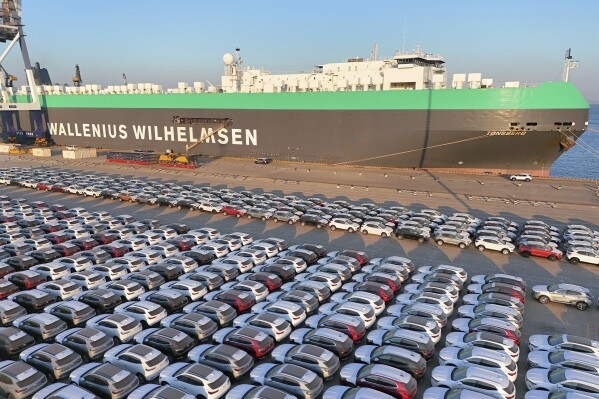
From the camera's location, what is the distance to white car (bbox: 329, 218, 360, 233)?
25016 millimetres

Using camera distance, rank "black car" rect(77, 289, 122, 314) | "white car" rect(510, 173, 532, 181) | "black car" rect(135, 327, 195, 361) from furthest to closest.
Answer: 1. "white car" rect(510, 173, 532, 181)
2. "black car" rect(77, 289, 122, 314)
3. "black car" rect(135, 327, 195, 361)

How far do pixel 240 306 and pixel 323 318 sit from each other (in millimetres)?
3106

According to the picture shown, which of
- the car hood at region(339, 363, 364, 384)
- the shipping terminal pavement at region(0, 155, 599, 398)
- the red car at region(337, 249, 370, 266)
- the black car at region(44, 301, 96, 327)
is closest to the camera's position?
the car hood at region(339, 363, 364, 384)

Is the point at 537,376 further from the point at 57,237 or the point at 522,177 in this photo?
the point at 522,177

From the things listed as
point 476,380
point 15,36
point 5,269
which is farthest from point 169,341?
point 15,36

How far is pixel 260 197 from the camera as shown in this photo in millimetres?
30984

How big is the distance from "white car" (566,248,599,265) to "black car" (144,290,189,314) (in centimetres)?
1825

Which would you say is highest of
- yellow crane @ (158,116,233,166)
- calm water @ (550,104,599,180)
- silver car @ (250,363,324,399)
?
yellow crane @ (158,116,233,166)

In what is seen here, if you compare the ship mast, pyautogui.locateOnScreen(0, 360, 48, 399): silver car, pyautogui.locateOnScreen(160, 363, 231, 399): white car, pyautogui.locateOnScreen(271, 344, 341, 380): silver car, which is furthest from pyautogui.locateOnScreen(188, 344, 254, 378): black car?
the ship mast

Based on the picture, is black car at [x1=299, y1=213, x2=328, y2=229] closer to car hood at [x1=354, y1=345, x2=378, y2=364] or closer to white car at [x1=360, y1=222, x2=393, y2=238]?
white car at [x1=360, y1=222, x2=393, y2=238]

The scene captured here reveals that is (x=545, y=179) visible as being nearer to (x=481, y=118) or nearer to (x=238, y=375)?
(x=481, y=118)

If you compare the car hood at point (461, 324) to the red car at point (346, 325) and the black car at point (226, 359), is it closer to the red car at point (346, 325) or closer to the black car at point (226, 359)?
the red car at point (346, 325)

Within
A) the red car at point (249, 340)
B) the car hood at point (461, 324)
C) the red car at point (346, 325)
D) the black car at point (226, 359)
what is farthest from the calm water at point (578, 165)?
the black car at point (226, 359)

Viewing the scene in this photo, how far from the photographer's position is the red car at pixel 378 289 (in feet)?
52.3
